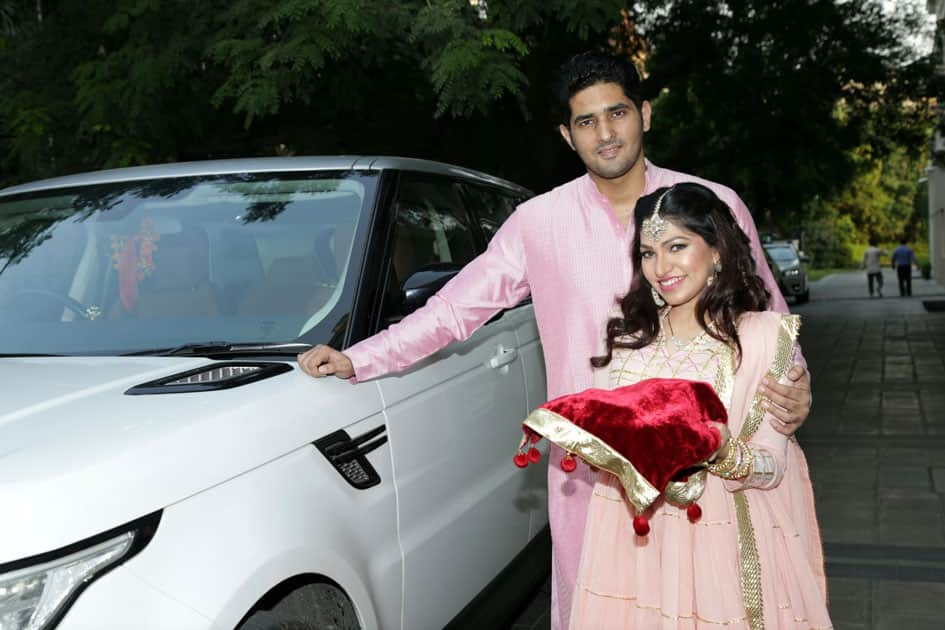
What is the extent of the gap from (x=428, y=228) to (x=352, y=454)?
145 centimetres

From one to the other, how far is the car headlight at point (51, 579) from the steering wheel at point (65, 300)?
59.3 inches

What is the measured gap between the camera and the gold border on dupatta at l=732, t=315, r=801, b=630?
2555 mm

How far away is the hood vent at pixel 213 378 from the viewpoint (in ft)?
8.11

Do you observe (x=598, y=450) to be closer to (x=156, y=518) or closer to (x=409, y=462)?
(x=409, y=462)

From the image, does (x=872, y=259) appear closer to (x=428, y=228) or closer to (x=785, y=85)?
(x=785, y=85)

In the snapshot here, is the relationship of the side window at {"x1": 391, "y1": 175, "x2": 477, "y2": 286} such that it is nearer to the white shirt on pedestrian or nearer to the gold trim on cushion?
the gold trim on cushion

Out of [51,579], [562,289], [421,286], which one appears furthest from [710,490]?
[51,579]

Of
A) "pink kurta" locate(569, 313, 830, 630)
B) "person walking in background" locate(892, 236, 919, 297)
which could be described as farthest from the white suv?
"person walking in background" locate(892, 236, 919, 297)

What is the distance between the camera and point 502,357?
12.5 ft

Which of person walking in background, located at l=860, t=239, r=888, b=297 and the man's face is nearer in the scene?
the man's face

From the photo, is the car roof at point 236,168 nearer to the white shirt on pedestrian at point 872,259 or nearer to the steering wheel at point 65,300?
the steering wheel at point 65,300

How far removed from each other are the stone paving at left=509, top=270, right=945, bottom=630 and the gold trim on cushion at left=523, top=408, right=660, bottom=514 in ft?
7.94

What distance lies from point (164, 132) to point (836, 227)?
235ft

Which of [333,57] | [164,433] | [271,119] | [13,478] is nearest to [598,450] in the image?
[164,433]
